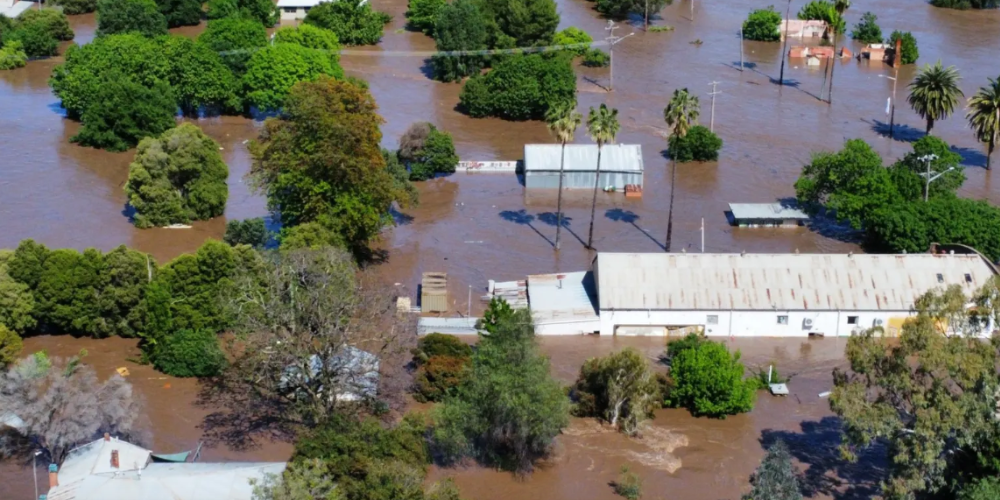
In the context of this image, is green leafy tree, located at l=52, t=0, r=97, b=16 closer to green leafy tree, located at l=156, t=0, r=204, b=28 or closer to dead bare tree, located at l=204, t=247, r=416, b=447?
green leafy tree, located at l=156, t=0, r=204, b=28

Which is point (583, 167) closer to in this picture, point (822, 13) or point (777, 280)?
point (777, 280)

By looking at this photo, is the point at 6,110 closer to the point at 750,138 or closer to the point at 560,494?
the point at 750,138

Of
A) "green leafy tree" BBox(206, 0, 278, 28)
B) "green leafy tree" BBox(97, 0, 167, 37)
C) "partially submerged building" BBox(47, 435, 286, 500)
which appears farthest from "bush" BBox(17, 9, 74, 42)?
"partially submerged building" BBox(47, 435, 286, 500)

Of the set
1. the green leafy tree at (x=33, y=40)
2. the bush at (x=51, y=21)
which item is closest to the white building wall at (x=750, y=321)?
the green leafy tree at (x=33, y=40)

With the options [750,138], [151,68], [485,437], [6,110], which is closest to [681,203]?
[750,138]

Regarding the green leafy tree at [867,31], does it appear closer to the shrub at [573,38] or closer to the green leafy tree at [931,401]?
the shrub at [573,38]

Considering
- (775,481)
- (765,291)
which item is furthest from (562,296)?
(775,481)
